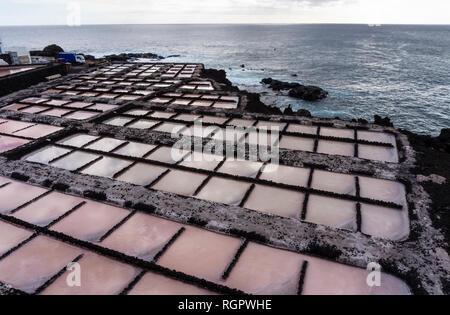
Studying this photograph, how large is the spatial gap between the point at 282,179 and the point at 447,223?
372 cm

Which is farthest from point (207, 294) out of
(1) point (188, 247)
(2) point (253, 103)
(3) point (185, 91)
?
(3) point (185, 91)

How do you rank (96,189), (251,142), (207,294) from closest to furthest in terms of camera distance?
(207,294) < (96,189) < (251,142)

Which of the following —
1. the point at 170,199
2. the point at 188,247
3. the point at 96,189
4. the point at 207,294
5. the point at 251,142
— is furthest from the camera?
the point at 251,142

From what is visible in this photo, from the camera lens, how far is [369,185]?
7.68 m

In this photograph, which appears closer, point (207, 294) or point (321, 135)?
point (207, 294)

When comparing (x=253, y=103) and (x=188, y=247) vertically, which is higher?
(x=253, y=103)

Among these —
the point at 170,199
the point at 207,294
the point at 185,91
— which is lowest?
the point at 207,294

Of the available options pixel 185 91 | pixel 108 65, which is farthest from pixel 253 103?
pixel 108 65

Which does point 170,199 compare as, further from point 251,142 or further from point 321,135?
point 321,135

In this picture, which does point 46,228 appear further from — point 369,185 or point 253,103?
point 253,103

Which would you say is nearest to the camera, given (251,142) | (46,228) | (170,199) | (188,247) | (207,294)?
(207,294)

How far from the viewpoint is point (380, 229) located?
6.20 metres

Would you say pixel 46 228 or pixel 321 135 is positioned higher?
pixel 321 135

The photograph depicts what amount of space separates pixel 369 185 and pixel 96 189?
283 inches
